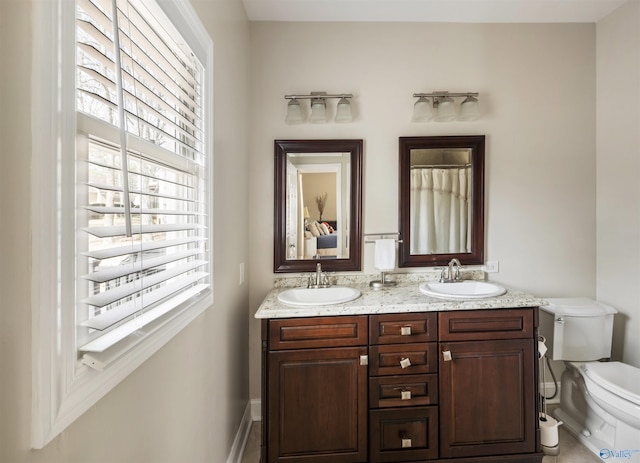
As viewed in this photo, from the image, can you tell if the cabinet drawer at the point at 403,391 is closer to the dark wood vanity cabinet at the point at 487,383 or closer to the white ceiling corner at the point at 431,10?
the dark wood vanity cabinet at the point at 487,383

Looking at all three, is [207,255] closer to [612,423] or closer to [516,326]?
[516,326]

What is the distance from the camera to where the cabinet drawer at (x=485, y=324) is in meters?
1.72

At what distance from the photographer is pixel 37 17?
474 millimetres

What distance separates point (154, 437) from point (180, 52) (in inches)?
47.7

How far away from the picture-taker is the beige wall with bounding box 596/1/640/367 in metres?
2.10

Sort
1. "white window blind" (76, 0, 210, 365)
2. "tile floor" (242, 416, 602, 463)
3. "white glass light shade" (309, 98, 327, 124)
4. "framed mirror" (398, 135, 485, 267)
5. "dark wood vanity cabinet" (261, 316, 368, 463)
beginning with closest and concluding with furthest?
"white window blind" (76, 0, 210, 365), "dark wood vanity cabinet" (261, 316, 368, 463), "tile floor" (242, 416, 602, 463), "white glass light shade" (309, 98, 327, 124), "framed mirror" (398, 135, 485, 267)

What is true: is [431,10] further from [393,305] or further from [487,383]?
[487,383]

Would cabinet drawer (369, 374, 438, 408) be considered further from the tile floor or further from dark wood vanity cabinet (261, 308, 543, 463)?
the tile floor

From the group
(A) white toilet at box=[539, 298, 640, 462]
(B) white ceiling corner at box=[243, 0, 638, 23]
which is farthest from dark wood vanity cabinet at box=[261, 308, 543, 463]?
(B) white ceiling corner at box=[243, 0, 638, 23]

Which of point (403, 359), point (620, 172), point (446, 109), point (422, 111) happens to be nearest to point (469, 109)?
point (446, 109)

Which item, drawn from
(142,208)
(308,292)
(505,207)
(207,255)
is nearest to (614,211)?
(505,207)

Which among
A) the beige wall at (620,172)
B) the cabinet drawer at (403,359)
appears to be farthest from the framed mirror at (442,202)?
the beige wall at (620,172)

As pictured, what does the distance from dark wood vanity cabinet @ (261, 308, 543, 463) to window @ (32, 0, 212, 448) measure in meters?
0.84

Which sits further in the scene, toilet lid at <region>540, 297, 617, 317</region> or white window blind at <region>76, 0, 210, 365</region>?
toilet lid at <region>540, 297, 617, 317</region>
